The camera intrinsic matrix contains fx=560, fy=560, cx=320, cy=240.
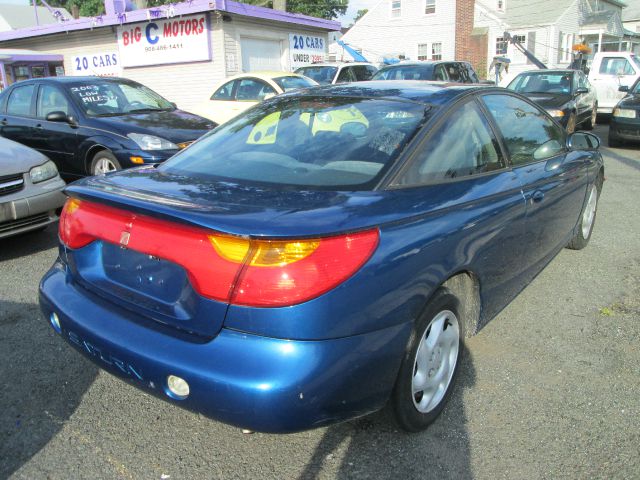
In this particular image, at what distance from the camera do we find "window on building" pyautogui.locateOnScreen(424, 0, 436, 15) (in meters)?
30.3

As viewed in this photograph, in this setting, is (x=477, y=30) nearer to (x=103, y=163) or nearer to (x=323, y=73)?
(x=323, y=73)

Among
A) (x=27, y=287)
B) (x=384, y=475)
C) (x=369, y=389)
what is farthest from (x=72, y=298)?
(x=27, y=287)

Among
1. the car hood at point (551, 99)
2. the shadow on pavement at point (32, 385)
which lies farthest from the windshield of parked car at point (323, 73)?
the shadow on pavement at point (32, 385)

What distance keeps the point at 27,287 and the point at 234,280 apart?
3.14m

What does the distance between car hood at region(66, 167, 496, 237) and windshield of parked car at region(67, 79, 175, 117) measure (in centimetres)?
494

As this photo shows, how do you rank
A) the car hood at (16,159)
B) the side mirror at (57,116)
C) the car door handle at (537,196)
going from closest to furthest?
the car door handle at (537,196)
the car hood at (16,159)
the side mirror at (57,116)

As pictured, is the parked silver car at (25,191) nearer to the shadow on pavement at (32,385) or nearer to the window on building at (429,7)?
the shadow on pavement at (32,385)

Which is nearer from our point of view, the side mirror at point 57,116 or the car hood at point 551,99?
the side mirror at point 57,116

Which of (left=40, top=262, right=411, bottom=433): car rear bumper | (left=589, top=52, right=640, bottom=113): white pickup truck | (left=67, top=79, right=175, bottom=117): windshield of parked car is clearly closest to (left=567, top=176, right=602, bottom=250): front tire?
(left=40, top=262, right=411, bottom=433): car rear bumper

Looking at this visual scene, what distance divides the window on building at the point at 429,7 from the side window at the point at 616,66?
16069mm

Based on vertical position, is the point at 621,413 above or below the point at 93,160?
below

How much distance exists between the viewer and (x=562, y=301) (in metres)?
4.11

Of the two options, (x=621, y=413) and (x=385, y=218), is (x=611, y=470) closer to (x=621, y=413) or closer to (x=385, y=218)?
(x=621, y=413)

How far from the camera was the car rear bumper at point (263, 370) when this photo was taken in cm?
194
